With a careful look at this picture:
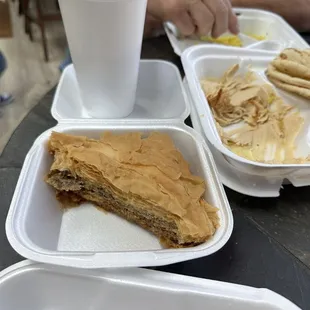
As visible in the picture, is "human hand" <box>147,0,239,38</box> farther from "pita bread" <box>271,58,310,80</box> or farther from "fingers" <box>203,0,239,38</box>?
"pita bread" <box>271,58,310,80</box>

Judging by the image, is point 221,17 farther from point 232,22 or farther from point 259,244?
point 259,244

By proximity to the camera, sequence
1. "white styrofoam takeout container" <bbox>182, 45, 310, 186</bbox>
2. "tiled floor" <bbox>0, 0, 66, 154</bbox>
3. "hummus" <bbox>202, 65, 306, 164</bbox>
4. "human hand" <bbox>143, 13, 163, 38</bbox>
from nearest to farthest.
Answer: "white styrofoam takeout container" <bbox>182, 45, 310, 186</bbox> → "hummus" <bbox>202, 65, 306, 164</bbox> → "human hand" <bbox>143, 13, 163, 38</bbox> → "tiled floor" <bbox>0, 0, 66, 154</bbox>

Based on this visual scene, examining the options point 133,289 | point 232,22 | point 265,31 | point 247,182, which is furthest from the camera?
point 265,31

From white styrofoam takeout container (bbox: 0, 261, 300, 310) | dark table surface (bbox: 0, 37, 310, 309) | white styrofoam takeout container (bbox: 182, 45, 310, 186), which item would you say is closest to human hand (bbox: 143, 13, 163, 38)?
white styrofoam takeout container (bbox: 182, 45, 310, 186)

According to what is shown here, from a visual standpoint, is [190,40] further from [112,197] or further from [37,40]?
[37,40]

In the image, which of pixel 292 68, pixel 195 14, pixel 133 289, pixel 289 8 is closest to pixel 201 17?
pixel 195 14
